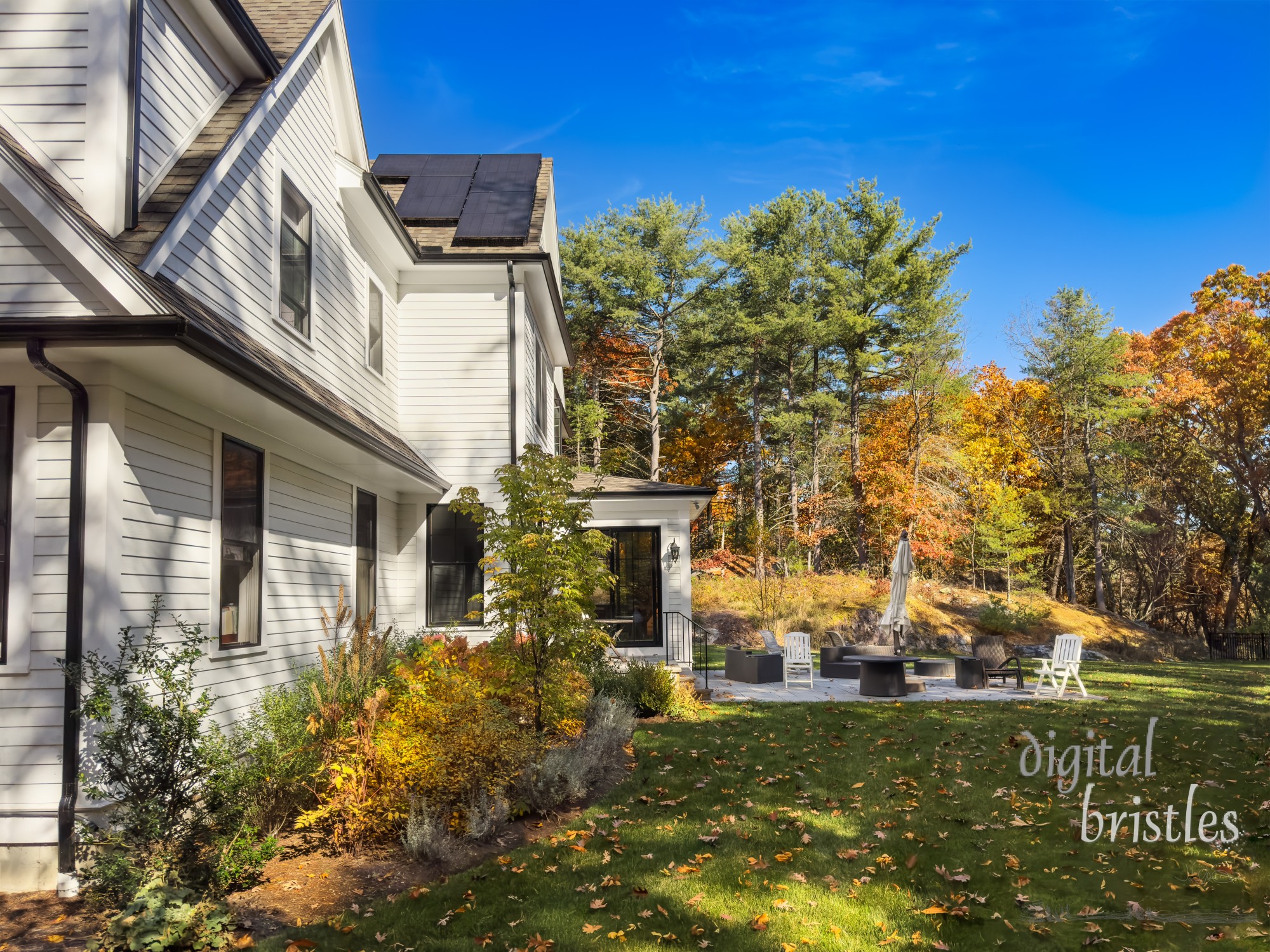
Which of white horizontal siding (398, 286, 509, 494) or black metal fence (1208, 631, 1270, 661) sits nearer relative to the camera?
white horizontal siding (398, 286, 509, 494)

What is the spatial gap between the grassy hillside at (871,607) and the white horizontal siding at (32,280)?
66.4 feet

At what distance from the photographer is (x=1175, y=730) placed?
30.3ft

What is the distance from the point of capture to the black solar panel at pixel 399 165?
1468 centimetres

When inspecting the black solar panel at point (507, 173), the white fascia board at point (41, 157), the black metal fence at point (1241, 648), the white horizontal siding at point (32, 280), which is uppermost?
the black solar panel at point (507, 173)

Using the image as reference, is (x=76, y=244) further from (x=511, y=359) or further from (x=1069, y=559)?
(x=1069, y=559)

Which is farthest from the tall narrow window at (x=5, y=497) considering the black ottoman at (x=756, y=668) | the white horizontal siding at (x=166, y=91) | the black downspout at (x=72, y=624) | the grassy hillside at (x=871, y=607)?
the grassy hillside at (x=871, y=607)

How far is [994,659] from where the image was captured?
13625 millimetres

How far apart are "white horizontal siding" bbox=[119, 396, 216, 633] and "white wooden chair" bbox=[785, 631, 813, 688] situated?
9.89 meters

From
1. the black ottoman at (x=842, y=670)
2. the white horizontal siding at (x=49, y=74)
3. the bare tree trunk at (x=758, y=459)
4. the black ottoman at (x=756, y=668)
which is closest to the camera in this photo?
the white horizontal siding at (x=49, y=74)

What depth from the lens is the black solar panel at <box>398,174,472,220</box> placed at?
521 inches

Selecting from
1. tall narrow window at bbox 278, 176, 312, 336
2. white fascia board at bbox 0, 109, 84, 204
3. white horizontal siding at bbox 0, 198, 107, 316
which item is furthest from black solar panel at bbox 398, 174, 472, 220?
white horizontal siding at bbox 0, 198, 107, 316

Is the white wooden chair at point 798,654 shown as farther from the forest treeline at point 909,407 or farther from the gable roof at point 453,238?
the forest treeline at point 909,407

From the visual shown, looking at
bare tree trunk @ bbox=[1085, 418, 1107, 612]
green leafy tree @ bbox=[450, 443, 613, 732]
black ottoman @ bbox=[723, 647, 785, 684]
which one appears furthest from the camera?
bare tree trunk @ bbox=[1085, 418, 1107, 612]

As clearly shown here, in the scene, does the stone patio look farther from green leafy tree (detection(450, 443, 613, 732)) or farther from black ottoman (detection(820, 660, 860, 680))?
green leafy tree (detection(450, 443, 613, 732))
